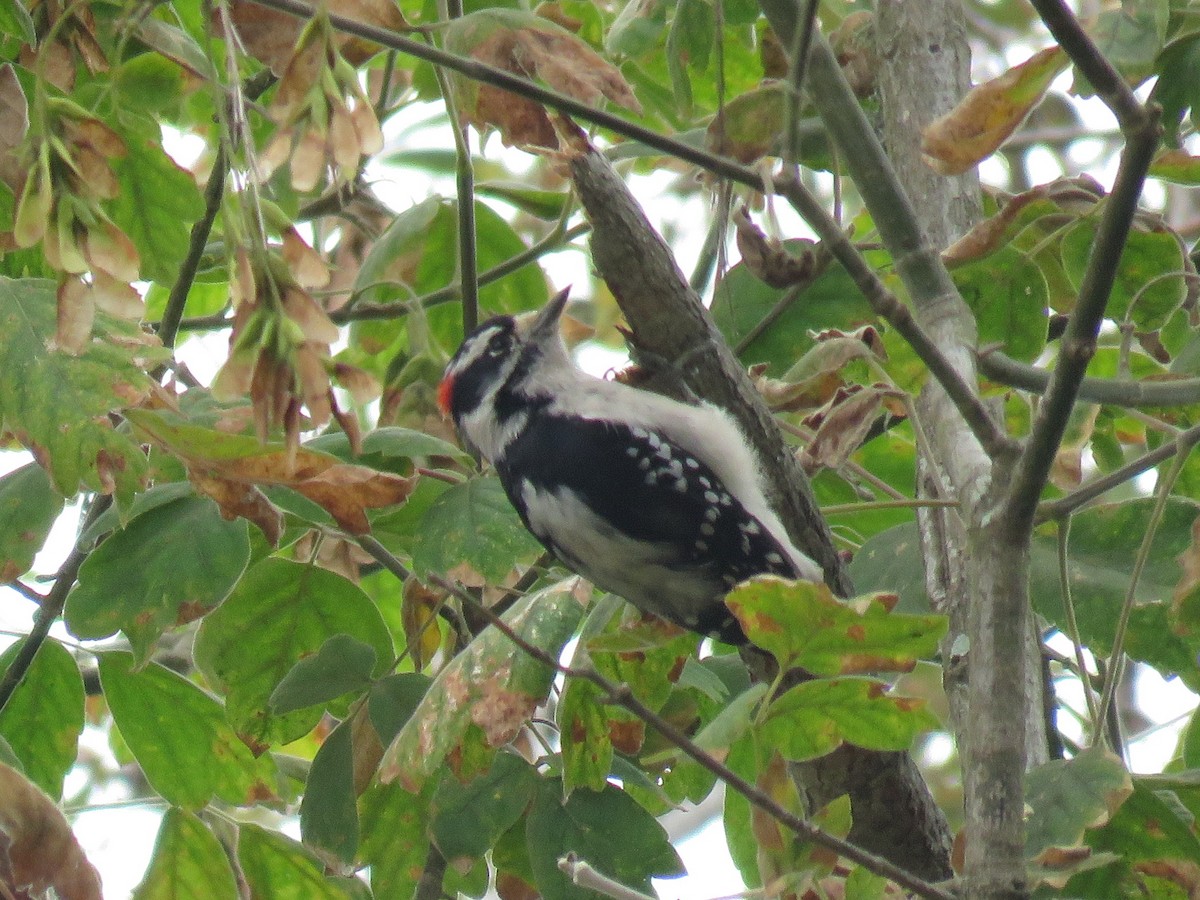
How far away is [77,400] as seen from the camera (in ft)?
7.87

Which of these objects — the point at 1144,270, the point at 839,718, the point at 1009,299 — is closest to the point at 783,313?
the point at 1009,299

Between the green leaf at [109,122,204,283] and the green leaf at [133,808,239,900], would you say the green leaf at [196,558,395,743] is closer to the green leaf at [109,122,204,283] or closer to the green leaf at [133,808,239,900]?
the green leaf at [133,808,239,900]

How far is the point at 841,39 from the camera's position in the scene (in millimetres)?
3625

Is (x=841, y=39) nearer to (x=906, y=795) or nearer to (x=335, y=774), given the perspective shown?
(x=906, y=795)

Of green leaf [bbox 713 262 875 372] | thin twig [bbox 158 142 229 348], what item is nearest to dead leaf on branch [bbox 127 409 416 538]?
thin twig [bbox 158 142 229 348]

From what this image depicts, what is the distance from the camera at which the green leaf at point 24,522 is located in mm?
2826

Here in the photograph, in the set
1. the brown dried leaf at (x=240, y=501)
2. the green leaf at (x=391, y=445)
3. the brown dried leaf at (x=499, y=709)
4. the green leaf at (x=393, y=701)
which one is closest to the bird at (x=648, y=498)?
the green leaf at (x=391, y=445)

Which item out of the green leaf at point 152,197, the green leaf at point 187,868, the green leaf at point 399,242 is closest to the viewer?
the green leaf at point 187,868

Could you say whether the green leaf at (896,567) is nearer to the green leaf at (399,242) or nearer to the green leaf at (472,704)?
the green leaf at (472,704)

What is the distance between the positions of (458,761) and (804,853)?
2.26 feet

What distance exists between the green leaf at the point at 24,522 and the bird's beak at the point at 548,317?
5.26ft

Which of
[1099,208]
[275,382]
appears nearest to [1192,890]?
[1099,208]

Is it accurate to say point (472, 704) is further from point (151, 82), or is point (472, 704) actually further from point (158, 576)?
point (151, 82)

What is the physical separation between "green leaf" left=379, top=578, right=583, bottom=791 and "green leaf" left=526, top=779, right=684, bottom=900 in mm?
312
